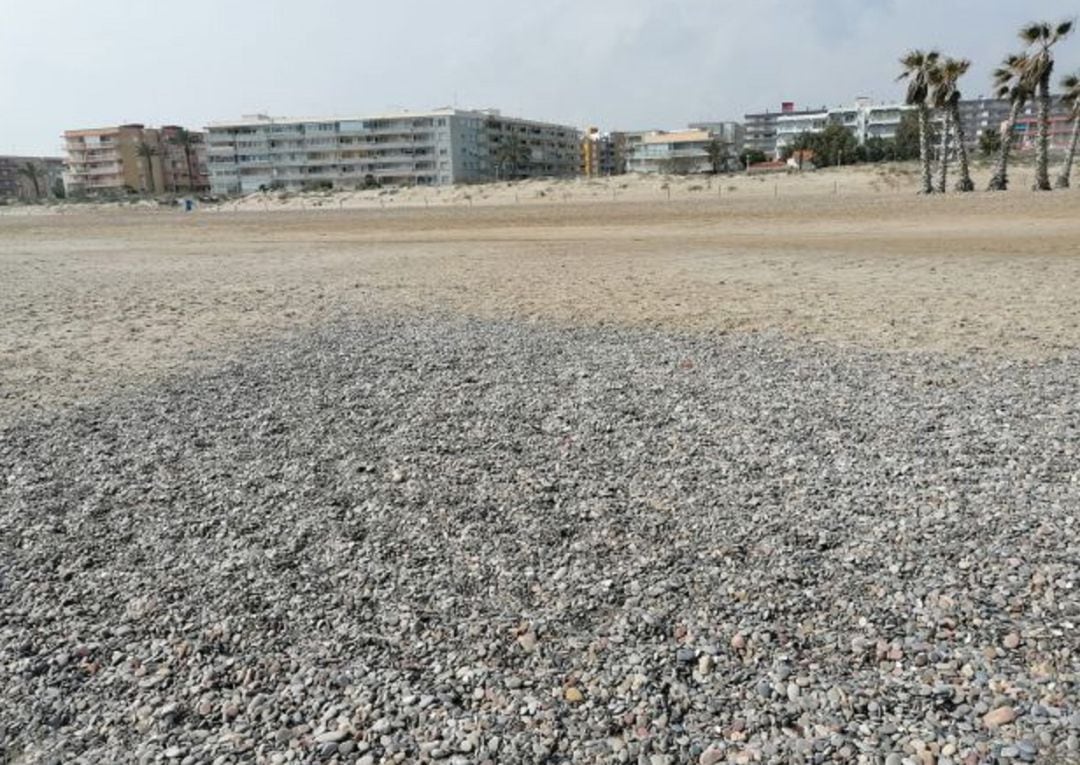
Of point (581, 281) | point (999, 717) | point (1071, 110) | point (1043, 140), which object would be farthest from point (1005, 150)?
point (999, 717)

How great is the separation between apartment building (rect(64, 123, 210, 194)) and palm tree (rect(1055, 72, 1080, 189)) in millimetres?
128137

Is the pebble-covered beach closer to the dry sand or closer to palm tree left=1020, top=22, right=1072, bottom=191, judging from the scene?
the dry sand

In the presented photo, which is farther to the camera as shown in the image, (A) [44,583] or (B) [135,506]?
(B) [135,506]

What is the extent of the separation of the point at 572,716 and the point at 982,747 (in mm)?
1528

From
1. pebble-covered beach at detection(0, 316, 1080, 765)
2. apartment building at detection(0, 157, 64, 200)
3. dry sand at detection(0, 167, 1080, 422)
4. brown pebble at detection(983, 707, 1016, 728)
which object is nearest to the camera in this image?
brown pebble at detection(983, 707, 1016, 728)

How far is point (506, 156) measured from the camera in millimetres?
128625

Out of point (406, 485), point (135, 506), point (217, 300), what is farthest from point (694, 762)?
point (217, 300)

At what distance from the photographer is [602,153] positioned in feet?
547

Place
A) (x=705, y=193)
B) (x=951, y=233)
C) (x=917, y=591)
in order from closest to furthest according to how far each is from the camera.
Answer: (x=917, y=591) < (x=951, y=233) < (x=705, y=193)

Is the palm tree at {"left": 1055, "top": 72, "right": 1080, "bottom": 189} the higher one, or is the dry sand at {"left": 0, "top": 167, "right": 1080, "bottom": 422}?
the palm tree at {"left": 1055, "top": 72, "right": 1080, "bottom": 189}

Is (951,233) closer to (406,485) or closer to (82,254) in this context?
(406,485)

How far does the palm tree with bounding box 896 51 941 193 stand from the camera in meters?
44.9

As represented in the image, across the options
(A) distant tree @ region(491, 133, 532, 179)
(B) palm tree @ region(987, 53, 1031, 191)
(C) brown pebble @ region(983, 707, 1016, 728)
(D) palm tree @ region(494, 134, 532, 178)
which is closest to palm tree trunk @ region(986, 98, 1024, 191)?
(B) palm tree @ region(987, 53, 1031, 191)

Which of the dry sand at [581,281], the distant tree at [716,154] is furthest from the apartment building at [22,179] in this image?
the dry sand at [581,281]
